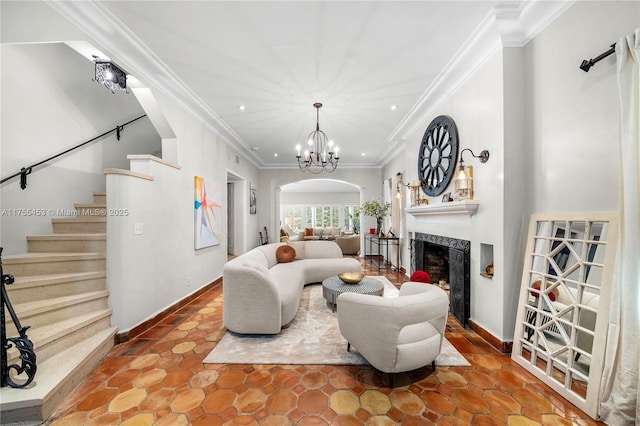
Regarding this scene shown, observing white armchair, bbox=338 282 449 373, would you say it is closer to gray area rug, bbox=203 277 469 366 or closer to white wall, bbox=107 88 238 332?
gray area rug, bbox=203 277 469 366

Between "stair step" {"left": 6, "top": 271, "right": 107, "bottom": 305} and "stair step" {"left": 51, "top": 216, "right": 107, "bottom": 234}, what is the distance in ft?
2.55

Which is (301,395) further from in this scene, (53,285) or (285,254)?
(285,254)

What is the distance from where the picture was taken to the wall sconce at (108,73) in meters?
2.44

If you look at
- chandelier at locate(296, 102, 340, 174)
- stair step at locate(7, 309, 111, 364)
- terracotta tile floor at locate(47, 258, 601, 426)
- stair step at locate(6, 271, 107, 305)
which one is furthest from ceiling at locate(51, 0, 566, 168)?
terracotta tile floor at locate(47, 258, 601, 426)

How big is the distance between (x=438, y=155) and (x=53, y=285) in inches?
180

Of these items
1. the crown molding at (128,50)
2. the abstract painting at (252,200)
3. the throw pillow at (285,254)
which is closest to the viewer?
the crown molding at (128,50)

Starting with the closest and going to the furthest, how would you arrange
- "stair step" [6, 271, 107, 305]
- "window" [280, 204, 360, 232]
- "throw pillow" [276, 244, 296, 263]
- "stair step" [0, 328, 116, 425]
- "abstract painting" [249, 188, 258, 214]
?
"stair step" [0, 328, 116, 425] → "stair step" [6, 271, 107, 305] → "throw pillow" [276, 244, 296, 263] → "abstract painting" [249, 188, 258, 214] → "window" [280, 204, 360, 232]

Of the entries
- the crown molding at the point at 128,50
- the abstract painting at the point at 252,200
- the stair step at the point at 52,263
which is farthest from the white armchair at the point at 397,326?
the abstract painting at the point at 252,200

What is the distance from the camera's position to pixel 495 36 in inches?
86.4

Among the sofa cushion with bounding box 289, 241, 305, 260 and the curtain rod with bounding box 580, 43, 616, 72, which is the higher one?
the curtain rod with bounding box 580, 43, 616, 72

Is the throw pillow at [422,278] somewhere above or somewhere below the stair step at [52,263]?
below

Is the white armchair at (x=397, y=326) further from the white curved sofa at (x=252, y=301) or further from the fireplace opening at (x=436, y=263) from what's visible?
the fireplace opening at (x=436, y=263)

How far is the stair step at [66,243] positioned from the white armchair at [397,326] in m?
2.77

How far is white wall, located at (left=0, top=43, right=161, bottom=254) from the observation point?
2.55 m
